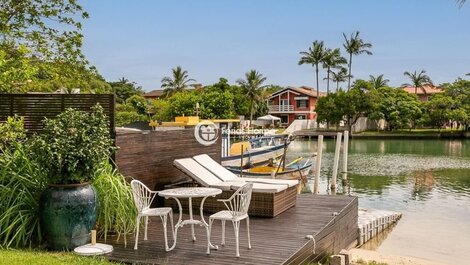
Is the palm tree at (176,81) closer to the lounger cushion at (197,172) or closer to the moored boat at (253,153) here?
the moored boat at (253,153)

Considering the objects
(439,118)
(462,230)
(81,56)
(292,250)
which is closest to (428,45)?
(439,118)

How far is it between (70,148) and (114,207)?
3.39 ft

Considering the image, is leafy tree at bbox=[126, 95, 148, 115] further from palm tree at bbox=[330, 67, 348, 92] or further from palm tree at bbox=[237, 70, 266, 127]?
palm tree at bbox=[330, 67, 348, 92]

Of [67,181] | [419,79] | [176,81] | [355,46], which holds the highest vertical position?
[355,46]

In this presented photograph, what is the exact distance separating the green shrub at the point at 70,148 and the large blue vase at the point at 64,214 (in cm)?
14

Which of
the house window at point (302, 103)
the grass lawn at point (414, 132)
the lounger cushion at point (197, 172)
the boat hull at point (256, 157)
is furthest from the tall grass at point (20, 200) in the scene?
the house window at point (302, 103)

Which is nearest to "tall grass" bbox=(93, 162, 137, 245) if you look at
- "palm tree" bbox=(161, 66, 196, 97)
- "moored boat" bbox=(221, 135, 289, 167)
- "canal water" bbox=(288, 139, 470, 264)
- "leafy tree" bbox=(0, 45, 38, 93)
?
"leafy tree" bbox=(0, 45, 38, 93)

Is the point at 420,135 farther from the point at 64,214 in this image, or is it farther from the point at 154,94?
the point at 64,214

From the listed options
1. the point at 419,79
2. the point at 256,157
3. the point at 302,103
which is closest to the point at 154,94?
the point at 302,103

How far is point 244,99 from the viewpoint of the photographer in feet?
195

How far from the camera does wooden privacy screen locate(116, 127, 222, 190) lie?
284 inches

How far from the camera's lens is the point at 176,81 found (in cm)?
6756

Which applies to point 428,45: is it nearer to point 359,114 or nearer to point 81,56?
point 359,114

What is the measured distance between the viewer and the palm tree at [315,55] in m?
59.6
